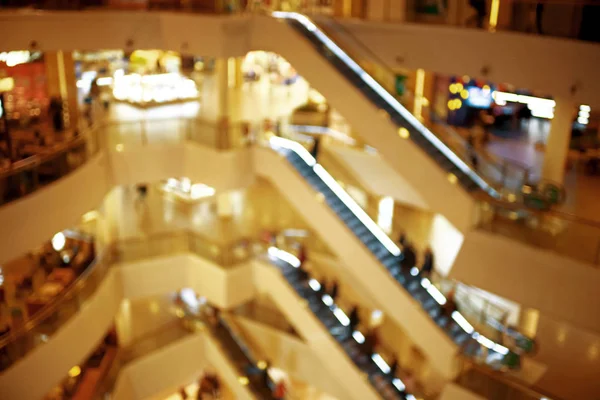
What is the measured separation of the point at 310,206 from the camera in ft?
50.8

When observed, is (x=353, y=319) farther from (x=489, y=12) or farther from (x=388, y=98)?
(x=489, y=12)

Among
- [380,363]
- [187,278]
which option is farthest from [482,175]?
[187,278]

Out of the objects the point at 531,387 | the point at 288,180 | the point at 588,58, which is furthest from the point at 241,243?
the point at 588,58

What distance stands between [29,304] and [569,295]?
11092 millimetres

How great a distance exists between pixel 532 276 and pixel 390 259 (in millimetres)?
4051

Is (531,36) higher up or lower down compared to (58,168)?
higher up

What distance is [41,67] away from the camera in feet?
61.0

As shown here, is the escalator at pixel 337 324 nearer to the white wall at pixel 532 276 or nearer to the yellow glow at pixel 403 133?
the white wall at pixel 532 276

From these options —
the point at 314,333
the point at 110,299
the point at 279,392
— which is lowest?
the point at 279,392

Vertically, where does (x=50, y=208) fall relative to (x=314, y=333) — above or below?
above

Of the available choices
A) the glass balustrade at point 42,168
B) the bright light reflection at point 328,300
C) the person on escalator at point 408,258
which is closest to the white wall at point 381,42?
the glass balustrade at point 42,168

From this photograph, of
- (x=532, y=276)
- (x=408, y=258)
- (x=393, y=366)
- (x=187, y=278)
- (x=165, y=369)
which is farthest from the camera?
(x=165, y=369)

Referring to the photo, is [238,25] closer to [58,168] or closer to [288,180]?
[288,180]

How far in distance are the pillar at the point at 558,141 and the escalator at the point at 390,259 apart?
3.67 m
